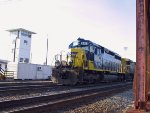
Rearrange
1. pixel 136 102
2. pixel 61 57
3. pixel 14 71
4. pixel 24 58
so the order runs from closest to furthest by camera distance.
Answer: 1. pixel 136 102
2. pixel 61 57
3. pixel 14 71
4. pixel 24 58

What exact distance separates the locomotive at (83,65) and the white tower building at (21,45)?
3562 cm

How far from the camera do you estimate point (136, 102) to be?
12.0ft

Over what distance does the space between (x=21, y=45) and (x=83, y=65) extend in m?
41.8

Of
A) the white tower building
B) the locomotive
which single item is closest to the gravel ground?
the locomotive

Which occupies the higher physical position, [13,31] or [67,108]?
[13,31]

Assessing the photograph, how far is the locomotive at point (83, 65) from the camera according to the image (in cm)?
1891

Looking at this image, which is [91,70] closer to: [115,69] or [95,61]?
[95,61]

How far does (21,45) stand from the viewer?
5900cm

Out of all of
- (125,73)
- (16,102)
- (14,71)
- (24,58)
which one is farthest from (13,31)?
(16,102)

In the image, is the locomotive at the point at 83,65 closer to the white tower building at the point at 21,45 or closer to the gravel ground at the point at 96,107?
the gravel ground at the point at 96,107

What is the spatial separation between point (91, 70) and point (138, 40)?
1739cm

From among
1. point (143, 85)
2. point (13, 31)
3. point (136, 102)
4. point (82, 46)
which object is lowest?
point (136, 102)

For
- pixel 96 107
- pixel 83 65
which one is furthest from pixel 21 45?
pixel 96 107

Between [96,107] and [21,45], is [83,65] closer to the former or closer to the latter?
[96,107]
